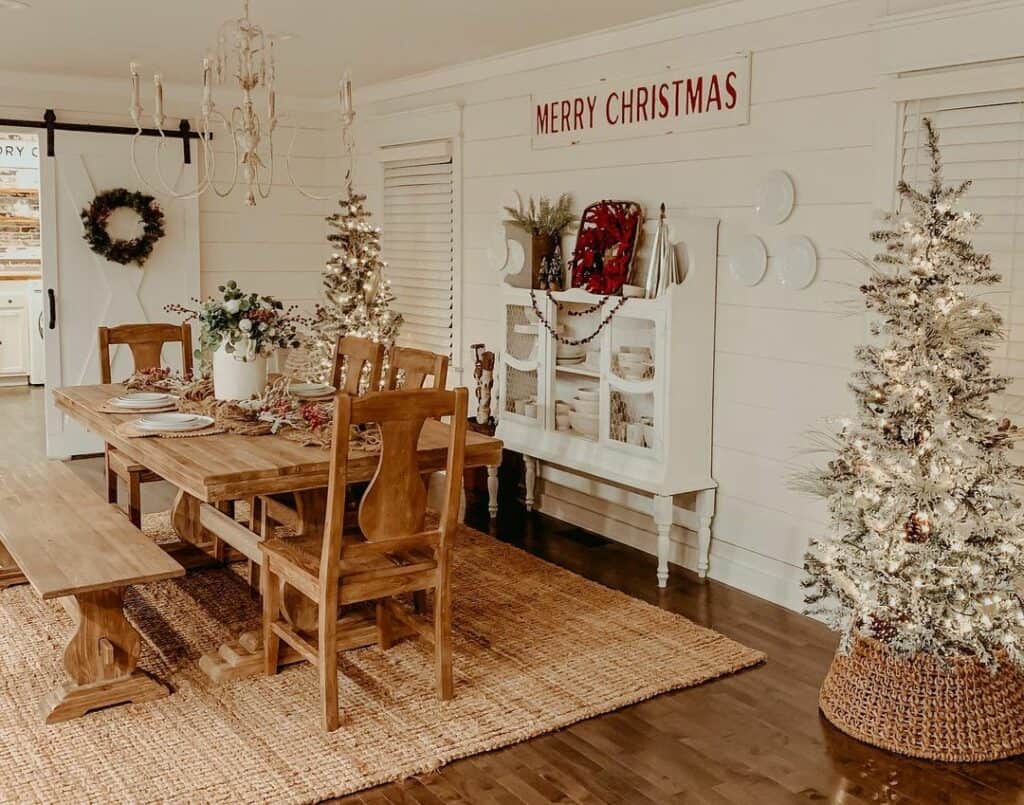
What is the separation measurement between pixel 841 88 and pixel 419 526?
91.2 inches

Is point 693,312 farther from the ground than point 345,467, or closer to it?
farther from the ground

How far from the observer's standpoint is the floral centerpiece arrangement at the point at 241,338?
166 inches

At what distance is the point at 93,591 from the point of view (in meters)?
3.29

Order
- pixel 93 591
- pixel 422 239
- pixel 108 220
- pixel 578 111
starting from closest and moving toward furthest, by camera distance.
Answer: pixel 93 591
pixel 578 111
pixel 422 239
pixel 108 220

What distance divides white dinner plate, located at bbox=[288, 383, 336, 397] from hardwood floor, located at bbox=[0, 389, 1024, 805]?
192 cm

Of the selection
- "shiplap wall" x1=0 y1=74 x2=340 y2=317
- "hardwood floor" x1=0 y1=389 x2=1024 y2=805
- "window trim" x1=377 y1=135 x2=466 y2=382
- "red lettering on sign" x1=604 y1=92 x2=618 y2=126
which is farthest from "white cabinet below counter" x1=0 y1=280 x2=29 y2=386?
"hardwood floor" x1=0 y1=389 x2=1024 y2=805

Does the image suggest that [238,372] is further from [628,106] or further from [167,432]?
[628,106]

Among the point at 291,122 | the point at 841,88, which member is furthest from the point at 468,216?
the point at 841,88

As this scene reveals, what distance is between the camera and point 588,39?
17.1 ft

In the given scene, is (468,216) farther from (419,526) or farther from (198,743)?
(198,743)

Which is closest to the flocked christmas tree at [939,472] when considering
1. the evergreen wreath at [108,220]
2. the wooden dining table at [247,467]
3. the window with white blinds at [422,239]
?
the wooden dining table at [247,467]

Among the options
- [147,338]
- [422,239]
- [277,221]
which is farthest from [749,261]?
[277,221]

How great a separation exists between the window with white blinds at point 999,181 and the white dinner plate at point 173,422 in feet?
9.20

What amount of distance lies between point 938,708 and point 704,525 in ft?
5.43
